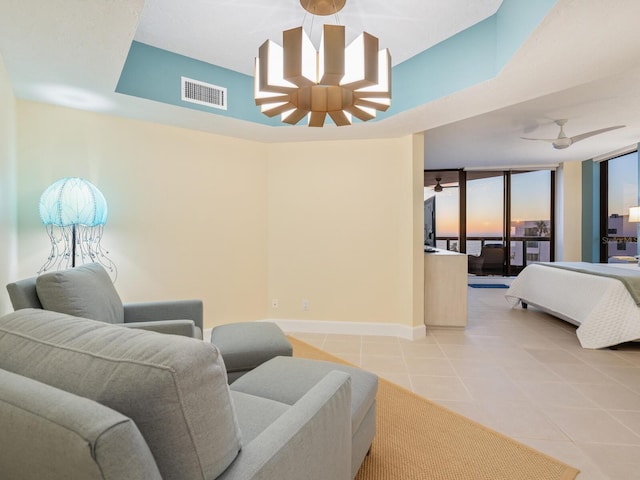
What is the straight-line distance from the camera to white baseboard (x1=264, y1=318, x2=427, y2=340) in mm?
3625

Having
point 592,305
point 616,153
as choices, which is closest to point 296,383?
point 592,305

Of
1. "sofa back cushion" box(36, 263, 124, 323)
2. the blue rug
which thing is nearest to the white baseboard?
"sofa back cushion" box(36, 263, 124, 323)

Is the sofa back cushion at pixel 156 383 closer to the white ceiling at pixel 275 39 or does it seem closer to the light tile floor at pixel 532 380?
the white ceiling at pixel 275 39

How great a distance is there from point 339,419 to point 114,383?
0.73 m

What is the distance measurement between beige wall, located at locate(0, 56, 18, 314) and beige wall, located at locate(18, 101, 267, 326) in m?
0.20

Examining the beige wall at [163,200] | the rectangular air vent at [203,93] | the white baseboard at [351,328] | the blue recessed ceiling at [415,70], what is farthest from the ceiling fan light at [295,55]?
the white baseboard at [351,328]

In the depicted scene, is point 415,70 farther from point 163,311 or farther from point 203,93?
point 163,311

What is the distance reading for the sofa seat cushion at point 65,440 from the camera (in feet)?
1.71

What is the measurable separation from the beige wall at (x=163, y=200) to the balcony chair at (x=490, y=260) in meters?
5.38

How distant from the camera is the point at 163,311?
2455 mm

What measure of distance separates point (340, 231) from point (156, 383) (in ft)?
10.6

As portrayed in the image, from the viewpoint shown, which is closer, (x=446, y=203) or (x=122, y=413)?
(x=122, y=413)

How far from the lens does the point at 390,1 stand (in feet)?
6.78

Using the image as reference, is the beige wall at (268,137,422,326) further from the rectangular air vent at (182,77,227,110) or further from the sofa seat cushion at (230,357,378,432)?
the sofa seat cushion at (230,357,378,432)
